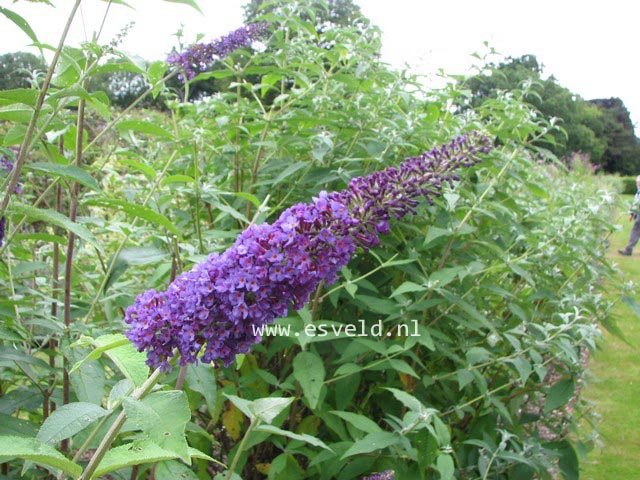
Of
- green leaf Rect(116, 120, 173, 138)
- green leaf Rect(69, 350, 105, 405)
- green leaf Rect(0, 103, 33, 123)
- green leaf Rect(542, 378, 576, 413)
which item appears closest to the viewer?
green leaf Rect(0, 103, 33, 123)

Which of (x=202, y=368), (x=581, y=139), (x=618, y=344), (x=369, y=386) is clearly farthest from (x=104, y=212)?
(x=581, y=139)

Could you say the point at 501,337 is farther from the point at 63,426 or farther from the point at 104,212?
the point at 104,212

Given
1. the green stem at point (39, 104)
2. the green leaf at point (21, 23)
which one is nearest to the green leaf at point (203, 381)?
the green stem at point (39, 104)

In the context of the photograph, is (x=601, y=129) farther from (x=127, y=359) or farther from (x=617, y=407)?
(x=127, y=359)

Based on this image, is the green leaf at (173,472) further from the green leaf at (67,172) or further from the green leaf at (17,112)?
the green leaf at (17,112)

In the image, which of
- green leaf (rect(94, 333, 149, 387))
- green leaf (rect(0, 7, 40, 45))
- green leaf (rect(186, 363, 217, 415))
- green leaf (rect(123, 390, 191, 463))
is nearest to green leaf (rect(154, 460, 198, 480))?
green leaf (rect(186, 363, 217, 415))

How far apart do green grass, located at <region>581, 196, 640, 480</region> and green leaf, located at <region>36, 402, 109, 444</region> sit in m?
2.91

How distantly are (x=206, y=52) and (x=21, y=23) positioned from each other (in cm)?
108

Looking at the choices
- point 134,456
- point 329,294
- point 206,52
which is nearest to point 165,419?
point 134,456

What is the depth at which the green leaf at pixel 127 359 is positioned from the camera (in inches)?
48.6

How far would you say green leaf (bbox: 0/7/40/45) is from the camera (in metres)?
1.28

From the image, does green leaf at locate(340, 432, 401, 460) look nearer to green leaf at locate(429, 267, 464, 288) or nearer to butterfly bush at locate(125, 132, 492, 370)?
green leaf at locate(429, 267, 464, 288)

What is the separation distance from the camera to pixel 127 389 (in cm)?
133

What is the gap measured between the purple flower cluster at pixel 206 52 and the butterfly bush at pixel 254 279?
50.6 inches
